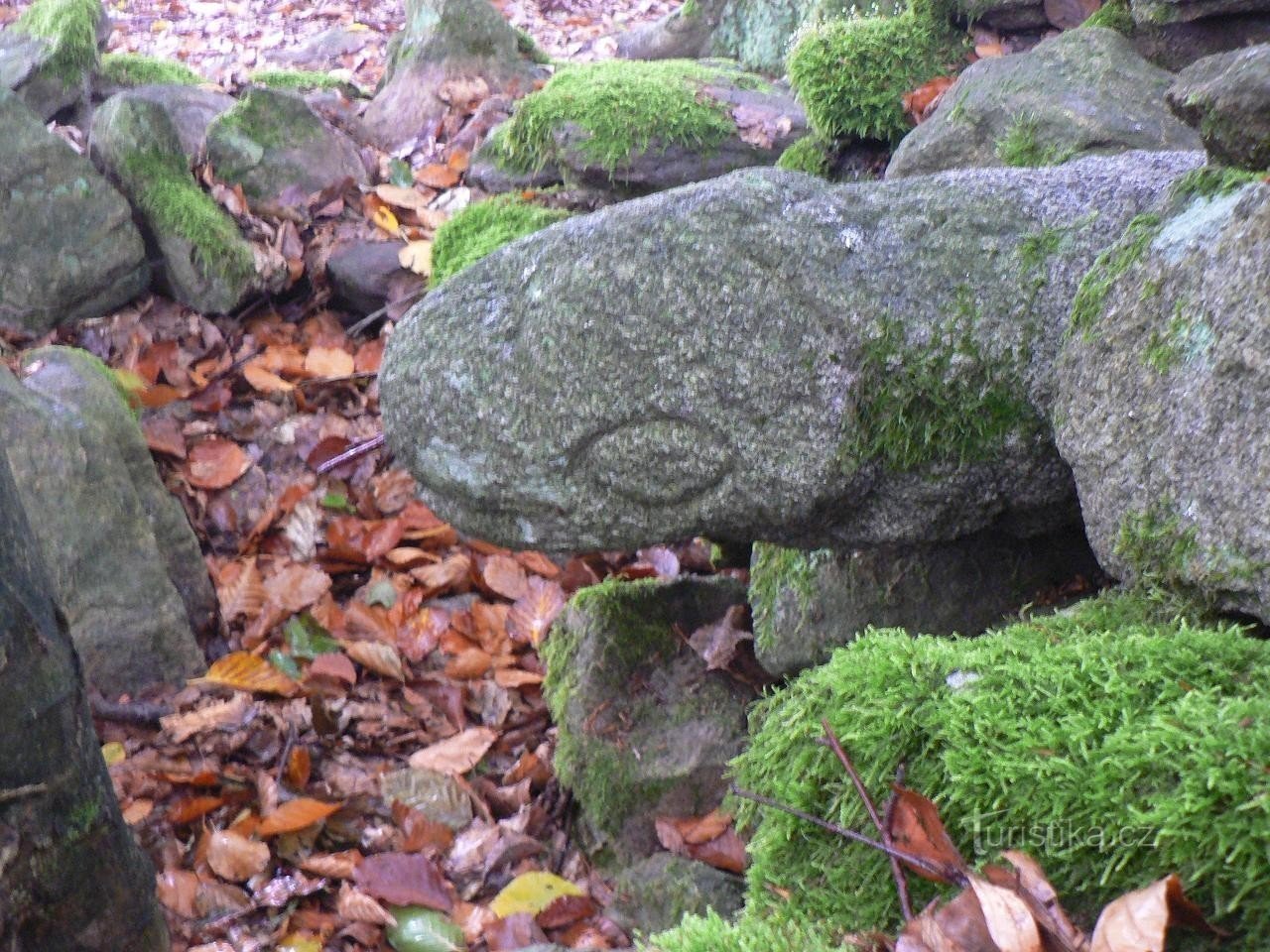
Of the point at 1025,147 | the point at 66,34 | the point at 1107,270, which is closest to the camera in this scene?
the point at 1107,270

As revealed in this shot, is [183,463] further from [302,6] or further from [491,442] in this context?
[302,6]

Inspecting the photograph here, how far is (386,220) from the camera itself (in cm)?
573

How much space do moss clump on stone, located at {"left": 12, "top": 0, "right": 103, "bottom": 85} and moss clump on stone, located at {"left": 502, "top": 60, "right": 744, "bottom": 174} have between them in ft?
8.40

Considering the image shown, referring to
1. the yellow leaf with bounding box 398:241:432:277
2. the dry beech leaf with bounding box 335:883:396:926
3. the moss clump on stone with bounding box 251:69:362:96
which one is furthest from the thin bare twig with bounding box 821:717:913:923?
the moss clump on stone with bounding box 251:69:362:96

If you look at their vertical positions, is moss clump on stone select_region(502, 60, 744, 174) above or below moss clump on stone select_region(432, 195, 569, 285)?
above

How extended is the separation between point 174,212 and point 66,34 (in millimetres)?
1880

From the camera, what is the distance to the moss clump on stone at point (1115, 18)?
3.63 metres

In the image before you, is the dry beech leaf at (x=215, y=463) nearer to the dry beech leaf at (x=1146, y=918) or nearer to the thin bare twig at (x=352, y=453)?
the thin bare twig at (x=352, y=453)

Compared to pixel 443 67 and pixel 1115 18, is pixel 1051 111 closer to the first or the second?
pixel 1115 18

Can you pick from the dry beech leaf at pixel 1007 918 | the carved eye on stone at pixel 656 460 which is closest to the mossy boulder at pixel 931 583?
the carved eye on stone at pixel 656 460

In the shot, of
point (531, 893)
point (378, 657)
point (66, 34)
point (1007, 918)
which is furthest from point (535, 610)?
point (66, 34)

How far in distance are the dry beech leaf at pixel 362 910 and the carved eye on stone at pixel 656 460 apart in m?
1.46

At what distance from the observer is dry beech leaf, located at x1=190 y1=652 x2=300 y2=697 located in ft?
12.5

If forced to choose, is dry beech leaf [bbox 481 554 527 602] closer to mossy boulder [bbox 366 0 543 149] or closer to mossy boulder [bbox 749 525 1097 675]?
mossy boulder [bbox 749 525 1097 675]
